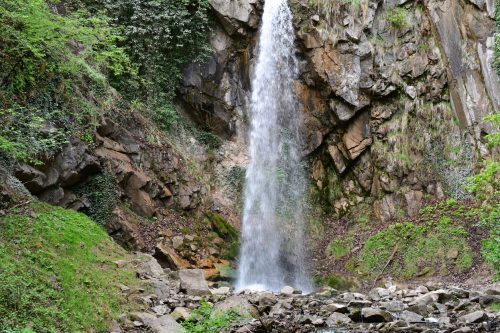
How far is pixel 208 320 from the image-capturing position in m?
7.20

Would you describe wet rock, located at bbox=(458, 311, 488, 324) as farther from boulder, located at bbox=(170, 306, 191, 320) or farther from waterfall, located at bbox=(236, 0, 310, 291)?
waterfall, located at bbox=(236, 0, 310, 291)

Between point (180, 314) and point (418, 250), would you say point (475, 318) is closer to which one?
point (180, 314)

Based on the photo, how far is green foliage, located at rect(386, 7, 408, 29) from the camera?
18.4 meters

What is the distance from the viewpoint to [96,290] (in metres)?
7.47

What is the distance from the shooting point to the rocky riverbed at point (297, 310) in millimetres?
7484

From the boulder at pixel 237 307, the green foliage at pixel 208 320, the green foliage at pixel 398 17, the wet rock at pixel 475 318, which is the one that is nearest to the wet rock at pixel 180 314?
the green foliage at pixel 208 320

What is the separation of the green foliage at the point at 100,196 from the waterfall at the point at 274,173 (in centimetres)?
516

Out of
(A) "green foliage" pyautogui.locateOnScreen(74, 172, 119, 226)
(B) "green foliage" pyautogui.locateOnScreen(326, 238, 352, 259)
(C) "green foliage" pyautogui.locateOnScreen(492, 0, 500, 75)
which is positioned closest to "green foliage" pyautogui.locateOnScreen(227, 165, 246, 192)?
(B) "green foliage" pyautogui.locateOnScreen(326, 238, 352, 259)

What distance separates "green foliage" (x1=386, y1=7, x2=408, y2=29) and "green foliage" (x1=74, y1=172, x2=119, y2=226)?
528 inches

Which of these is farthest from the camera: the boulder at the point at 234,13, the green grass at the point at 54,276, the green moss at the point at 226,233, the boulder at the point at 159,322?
the boulder at the point at 234,13

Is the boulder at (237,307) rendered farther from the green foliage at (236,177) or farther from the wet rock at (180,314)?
the green foliage at (236,177)

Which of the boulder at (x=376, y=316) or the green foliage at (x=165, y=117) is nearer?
the boulder at (x=376, y=316)

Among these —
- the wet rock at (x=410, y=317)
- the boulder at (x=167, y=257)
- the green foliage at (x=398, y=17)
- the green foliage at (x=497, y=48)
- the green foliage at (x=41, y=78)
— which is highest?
the green foliage at (x=398, y=17)

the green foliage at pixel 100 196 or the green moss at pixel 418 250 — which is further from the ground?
the green foliage at pixel 100 196
